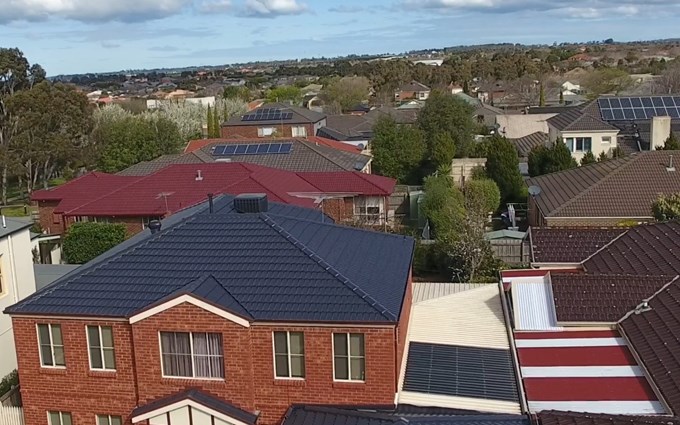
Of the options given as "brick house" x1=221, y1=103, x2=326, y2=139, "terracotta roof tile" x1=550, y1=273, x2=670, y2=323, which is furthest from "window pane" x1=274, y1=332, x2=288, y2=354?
"brick house" x1=221, y1=103, x2=326, y2=139

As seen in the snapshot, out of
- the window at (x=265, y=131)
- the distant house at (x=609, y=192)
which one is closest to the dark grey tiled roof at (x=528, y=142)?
the distant house at (x=609, y=192)

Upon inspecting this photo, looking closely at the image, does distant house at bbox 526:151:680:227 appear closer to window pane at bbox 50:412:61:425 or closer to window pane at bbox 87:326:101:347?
window pane at bbox 87:326:101:347

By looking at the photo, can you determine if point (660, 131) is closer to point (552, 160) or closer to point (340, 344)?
point (552, 160)

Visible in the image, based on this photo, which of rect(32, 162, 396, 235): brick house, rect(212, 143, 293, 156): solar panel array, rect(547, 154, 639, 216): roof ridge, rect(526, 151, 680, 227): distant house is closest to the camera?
rect(526, 151, 680, 227): distant house

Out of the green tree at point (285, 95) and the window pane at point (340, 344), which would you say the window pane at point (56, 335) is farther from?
the green tree at point (285, 95)

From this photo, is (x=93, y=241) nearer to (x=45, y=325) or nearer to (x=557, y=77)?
(x=45, y=325)

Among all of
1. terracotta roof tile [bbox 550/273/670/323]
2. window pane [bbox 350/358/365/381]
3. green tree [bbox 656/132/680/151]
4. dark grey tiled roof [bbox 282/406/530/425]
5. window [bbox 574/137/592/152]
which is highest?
green tree [bbox 656/132/680/151]

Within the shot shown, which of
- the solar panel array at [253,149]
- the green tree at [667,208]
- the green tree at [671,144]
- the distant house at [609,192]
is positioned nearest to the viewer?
the green tree at [667,208]
